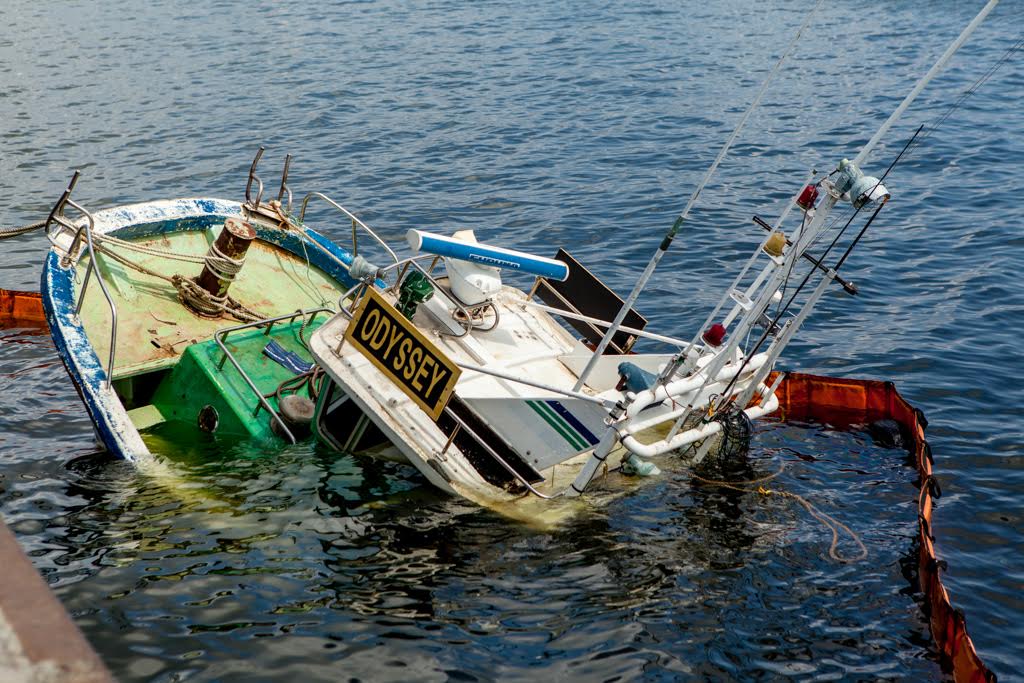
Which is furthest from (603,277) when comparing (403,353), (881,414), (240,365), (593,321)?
(403,353)

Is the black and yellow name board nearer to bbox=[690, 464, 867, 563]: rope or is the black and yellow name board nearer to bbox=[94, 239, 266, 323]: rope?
bbox=[690, 464, 867, 563]: rope

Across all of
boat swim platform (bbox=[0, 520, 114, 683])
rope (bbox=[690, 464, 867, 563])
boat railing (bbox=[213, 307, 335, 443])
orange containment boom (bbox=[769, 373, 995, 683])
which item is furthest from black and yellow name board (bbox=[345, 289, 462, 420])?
boat swim platform (bbox=[0, 520, 114, 683])

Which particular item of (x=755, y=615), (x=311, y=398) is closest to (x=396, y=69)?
(x=311, y=398)

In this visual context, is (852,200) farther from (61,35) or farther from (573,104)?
(61,35)

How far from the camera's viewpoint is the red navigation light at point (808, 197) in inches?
337

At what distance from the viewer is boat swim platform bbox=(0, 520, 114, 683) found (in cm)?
321

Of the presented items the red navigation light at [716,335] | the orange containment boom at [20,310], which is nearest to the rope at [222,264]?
the orange containment boom at [20,310]

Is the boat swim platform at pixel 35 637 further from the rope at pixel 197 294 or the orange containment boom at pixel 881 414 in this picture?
the rope at pixel 197 294

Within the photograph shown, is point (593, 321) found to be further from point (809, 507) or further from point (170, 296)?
point (170, 296)

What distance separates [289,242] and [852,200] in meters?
8.08

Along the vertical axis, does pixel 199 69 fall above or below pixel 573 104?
above

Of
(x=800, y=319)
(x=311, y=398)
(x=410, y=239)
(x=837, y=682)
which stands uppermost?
(x=410, y=239)

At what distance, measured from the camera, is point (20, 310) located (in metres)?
15.5

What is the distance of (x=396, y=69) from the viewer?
1188 inches
